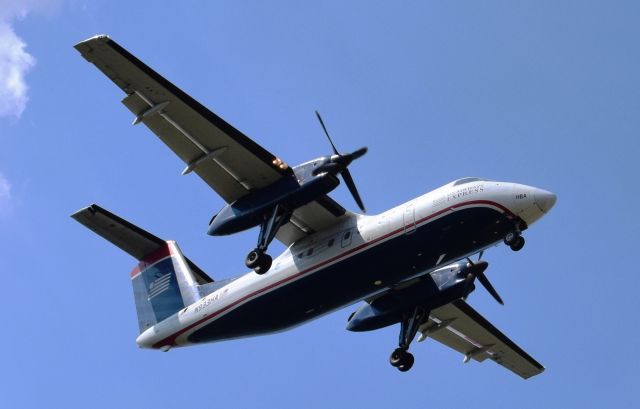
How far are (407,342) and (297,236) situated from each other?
404 centimetres

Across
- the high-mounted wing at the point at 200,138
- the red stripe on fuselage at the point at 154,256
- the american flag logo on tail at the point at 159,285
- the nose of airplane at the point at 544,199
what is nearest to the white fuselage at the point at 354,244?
the nose of airplane at the point at 544,199

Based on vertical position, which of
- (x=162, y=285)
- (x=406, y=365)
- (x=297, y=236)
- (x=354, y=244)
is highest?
(x=162, y=285)

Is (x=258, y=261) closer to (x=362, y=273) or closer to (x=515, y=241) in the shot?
(x=362, y=273)

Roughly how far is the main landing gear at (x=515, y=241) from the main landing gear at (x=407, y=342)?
14.2 ft

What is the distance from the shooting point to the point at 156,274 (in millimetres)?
26250

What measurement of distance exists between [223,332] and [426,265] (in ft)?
18.0

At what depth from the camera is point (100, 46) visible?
2005 centimetres

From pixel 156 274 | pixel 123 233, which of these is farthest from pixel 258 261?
pixel 156 274

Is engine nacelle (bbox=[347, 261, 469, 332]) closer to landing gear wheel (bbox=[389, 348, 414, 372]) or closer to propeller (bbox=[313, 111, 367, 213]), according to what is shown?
landing gear wheel (bbox=[389, 348, 414, 372])

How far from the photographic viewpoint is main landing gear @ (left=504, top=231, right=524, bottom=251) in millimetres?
21266

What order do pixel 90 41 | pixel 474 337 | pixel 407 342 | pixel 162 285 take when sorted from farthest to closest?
1. pixel 474 337
2. pixel 162 285
3. pixel 407 342
4. pixel 90 41

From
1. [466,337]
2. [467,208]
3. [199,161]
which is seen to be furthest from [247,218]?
[466,337]

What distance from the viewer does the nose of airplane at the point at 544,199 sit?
2105 cm

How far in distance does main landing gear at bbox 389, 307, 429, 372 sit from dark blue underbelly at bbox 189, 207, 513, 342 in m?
2.44
